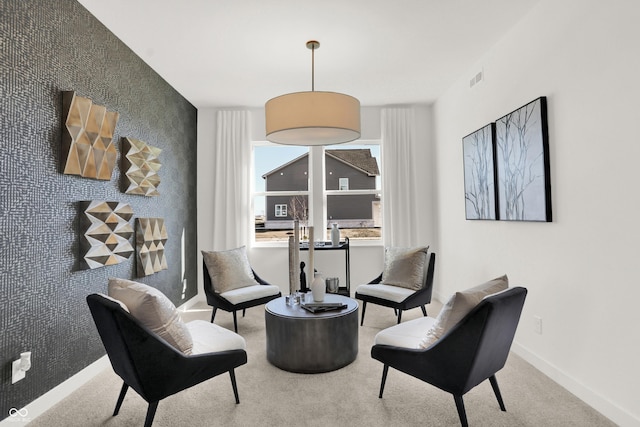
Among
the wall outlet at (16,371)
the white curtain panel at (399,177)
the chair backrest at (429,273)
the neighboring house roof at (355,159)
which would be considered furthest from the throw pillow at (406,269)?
the wall outlet at (16,371)

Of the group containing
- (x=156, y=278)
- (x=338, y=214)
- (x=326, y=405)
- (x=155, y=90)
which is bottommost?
(x=326, y=405)

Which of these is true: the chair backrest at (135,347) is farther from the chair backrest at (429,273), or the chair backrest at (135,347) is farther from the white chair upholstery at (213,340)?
the chair backrest at (429,273)

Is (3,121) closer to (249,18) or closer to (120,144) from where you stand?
(120,144)

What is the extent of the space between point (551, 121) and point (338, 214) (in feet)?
10.5

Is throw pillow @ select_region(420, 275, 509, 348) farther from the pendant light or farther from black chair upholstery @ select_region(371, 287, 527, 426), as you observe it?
the pendant light

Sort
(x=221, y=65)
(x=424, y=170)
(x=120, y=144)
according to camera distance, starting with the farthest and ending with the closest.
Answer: (x=424, y=170) → (x=221, y=65) → (x=120, y=144)

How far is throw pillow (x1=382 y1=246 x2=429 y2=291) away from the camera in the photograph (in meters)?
3.92

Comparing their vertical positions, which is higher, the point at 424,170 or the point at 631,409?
the point at 424,170

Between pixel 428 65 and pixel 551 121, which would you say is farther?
pixel 428 65

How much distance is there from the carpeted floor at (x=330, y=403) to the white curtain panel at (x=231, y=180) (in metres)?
2.53

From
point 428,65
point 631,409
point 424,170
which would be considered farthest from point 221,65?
point 631,409

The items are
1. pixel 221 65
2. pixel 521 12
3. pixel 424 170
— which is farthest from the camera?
pixel 424 170

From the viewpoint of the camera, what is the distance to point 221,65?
150 inches

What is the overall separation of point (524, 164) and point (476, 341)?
1.73 metres
